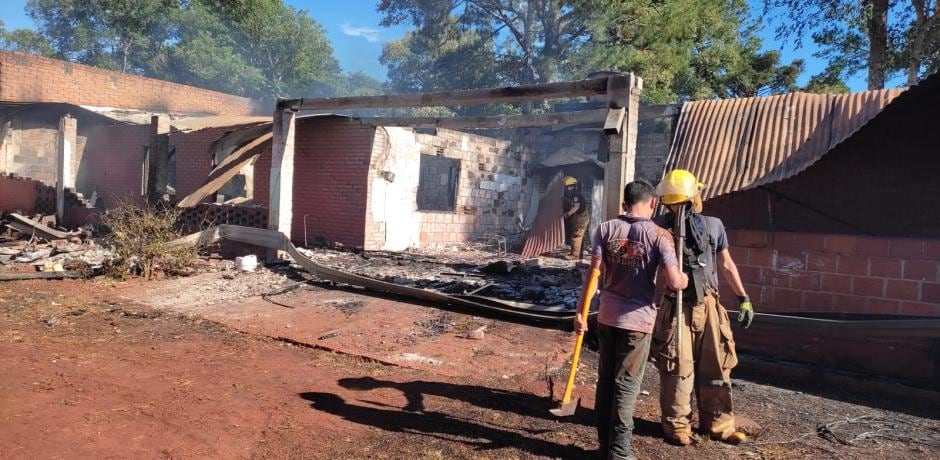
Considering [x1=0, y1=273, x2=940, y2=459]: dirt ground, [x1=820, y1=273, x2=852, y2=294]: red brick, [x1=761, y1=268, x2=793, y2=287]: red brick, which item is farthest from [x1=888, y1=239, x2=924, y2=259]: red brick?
[x1=0, y1=273, x2=940, y2=459]: dirt ground

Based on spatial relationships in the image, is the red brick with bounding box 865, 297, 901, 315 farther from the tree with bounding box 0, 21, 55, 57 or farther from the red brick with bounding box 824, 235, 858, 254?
the tree with bounding box 0, 21, 55, 57

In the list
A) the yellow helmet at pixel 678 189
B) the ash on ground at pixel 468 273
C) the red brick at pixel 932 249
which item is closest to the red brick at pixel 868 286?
the red brick at pixel 932 249

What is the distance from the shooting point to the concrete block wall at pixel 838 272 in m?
4.53

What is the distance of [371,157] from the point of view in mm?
10609

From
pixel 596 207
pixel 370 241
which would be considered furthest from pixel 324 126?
pixel 596 207

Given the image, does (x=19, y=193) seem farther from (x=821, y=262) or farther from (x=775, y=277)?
(x=821, y=262)

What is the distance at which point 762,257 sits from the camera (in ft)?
17.0

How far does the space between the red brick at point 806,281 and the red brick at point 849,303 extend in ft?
0.58

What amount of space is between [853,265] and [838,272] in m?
0.13

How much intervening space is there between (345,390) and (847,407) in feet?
12.4

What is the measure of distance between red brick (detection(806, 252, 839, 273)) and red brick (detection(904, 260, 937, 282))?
0.50 meters

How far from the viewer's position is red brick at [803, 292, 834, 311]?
4891mm

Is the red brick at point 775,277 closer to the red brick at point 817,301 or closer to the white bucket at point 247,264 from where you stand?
the red brick at point 817,301

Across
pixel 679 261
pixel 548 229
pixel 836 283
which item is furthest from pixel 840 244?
pixel 548 229
